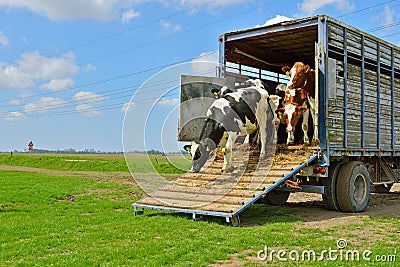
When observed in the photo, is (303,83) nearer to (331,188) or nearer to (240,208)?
(331,188)

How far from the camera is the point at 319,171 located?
1018 centimetres

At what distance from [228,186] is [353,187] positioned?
11.3ft

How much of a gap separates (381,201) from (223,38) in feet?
23.3

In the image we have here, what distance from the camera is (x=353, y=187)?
433 inches

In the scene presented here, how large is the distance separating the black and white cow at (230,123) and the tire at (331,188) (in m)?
1.83

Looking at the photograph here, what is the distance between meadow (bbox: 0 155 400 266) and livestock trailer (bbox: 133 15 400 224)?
1.99 feet

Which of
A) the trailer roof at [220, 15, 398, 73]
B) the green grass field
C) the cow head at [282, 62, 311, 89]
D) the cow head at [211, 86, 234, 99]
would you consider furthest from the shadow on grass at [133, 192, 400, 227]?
the trailer roof at [220, 15, 398, 73]

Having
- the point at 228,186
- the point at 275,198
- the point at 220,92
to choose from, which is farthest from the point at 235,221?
the point at 275,198

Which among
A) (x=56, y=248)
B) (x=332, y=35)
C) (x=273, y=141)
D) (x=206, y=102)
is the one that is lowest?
(x=56, y=248)

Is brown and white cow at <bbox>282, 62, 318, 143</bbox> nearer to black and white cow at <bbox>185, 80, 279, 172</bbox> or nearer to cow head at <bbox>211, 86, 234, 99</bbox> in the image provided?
black and white cow at <bbox>185, 80, 279, 172</bbox>

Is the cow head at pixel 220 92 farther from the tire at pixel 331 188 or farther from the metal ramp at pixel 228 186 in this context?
the tire at pixel 331 188

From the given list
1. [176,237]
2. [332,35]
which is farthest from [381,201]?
[176,237]

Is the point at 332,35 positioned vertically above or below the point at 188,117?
above

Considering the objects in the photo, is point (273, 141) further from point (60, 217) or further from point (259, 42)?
point (60, 217)
